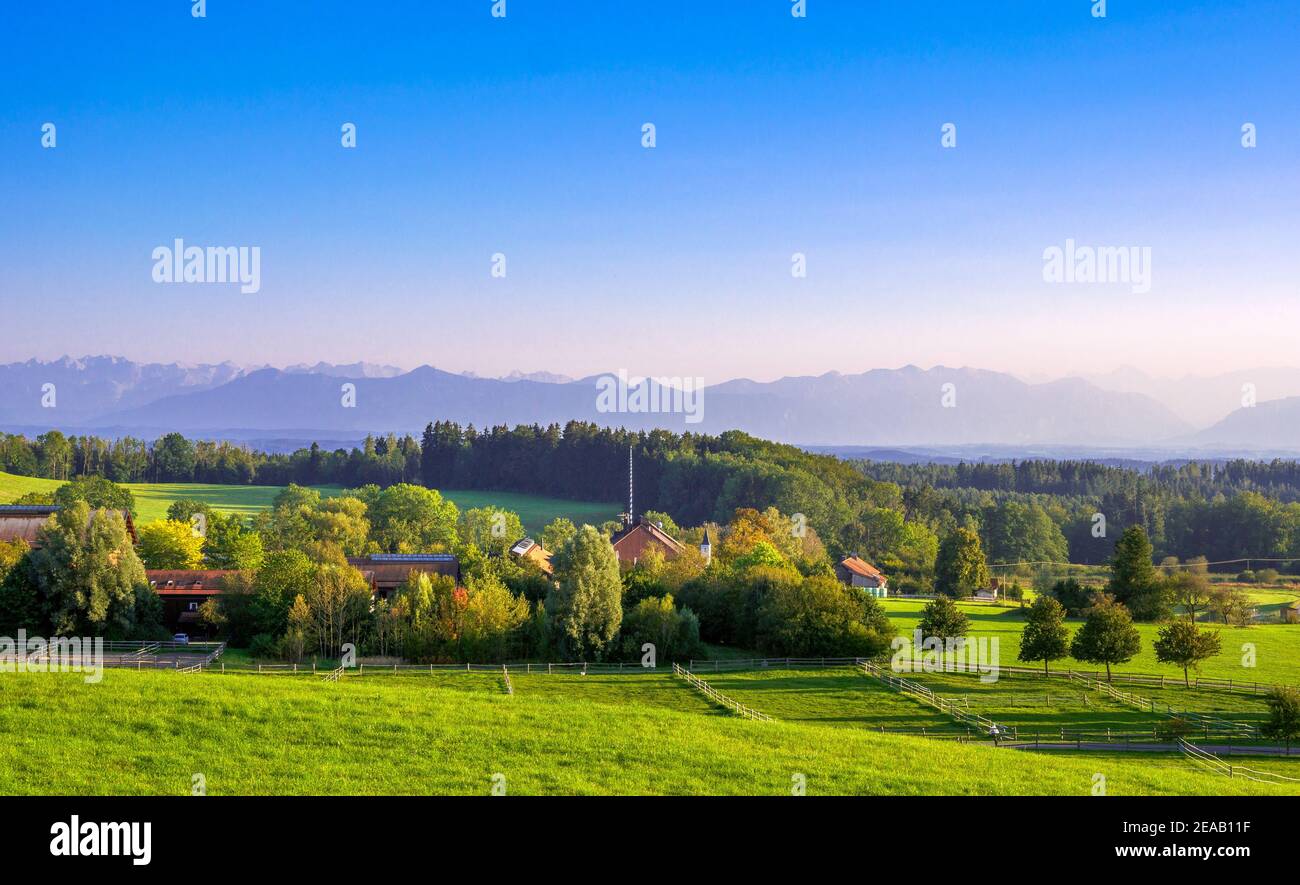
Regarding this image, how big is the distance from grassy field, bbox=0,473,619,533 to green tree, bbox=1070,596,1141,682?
7388cm

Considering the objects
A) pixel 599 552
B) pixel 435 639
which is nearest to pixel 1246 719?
pixel 599 552

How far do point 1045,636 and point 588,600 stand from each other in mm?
20829

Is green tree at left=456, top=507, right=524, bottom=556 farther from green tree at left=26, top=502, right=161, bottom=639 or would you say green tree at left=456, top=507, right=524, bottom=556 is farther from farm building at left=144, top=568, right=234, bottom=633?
green tree at left=26, top=502, right=161, bottom=639

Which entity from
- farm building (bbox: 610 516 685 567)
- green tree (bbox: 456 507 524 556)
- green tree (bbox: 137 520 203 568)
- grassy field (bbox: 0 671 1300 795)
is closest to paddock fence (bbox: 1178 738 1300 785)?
grassy field (bbox: 0 671 1300 795)

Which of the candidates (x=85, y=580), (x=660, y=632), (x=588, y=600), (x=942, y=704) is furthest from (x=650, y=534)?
(x=85, y=580)

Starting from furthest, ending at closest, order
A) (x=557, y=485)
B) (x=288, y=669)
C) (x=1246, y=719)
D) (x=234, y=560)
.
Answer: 1. (x=557, y=485)
2. (x=234, y=560)
3. (x=288, y=669)
4. (x=1246, y=719)

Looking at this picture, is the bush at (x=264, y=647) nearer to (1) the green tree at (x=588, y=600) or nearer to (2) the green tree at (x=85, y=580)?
(2) the green tree at (x=85, y=580)

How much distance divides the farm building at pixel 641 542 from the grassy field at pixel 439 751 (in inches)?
1525

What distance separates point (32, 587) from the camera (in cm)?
4531

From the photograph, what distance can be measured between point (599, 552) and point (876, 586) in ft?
134

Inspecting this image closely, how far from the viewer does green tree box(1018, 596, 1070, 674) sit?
4491 cm

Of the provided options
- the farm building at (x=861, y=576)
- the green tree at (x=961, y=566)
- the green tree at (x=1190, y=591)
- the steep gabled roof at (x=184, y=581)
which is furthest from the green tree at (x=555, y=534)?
the green tree at (x=1190, y=591)
